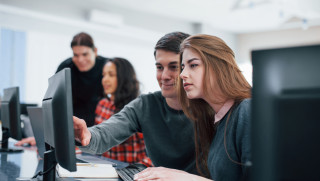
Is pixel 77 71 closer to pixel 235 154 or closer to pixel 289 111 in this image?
pixel 235 154

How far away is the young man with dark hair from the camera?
1.49 meters

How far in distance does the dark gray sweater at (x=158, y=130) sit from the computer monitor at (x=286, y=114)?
3.11ft

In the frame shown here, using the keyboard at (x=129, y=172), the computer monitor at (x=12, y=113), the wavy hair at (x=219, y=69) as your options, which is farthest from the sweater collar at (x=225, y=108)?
the computer monitor at (x=12, y=113)

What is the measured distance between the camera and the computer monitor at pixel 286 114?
0.52 m

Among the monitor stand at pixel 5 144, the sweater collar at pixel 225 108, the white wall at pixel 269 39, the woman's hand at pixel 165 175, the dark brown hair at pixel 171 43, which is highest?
the white wall at pixel 269 39

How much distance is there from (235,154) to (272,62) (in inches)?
21.3

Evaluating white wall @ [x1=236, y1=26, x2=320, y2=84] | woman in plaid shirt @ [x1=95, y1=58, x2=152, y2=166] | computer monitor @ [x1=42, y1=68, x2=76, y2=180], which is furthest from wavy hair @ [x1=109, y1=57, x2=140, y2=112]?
white wall @ [x1=236, y1=26, x2=320, y2=84]

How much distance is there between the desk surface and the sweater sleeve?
14cm

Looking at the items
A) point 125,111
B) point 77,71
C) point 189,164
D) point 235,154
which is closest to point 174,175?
point 235,154

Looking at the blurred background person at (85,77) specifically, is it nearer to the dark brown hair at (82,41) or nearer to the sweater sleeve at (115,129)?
the dark brown hair at (82,41)

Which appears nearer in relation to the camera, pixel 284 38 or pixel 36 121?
pixel 36 121

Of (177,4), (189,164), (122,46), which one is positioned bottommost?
(189,164)

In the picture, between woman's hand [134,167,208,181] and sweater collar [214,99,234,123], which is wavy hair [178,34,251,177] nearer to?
sweater collar [214,99,234,123]

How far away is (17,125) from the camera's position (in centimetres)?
193
